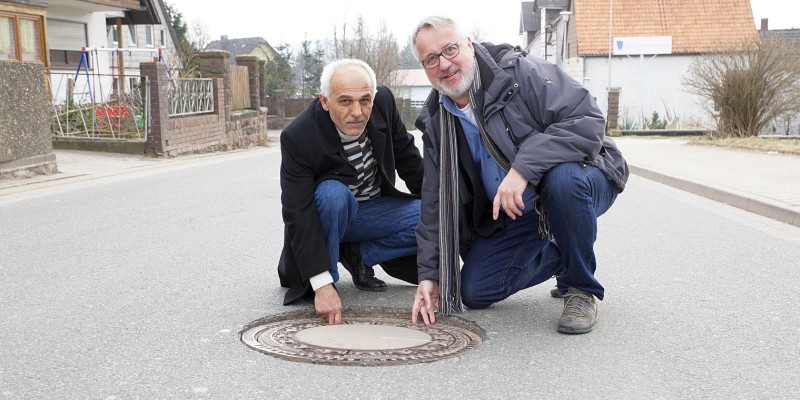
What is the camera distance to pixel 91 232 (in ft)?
25.3

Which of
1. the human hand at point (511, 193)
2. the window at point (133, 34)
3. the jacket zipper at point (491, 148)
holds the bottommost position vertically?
the human hand at point (511, 193)

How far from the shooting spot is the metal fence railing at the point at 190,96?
18.3m

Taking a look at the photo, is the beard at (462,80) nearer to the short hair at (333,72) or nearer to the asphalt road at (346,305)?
the short hair at (333,72)

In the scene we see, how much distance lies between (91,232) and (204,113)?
13175mm

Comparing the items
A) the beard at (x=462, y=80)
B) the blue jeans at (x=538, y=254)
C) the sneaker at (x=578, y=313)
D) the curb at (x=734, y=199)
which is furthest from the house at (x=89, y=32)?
the sneaker at (x=578, y=313)

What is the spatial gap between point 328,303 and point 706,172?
1043 centimetres

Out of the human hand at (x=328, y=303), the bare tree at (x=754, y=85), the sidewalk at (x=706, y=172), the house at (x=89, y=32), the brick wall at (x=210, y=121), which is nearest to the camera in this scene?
the human hand at (x=328, y=303)

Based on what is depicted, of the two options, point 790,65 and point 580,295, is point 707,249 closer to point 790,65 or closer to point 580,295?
point 580,295

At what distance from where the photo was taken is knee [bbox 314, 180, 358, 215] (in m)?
4.49

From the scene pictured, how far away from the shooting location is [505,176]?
13.6ft

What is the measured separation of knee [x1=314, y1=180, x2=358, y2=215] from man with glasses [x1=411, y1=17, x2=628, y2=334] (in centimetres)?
46

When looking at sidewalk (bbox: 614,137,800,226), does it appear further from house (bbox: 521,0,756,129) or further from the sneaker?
house (bbox: 521,0,756,129)

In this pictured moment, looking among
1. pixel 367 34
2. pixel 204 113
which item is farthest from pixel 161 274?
pixel 367 34

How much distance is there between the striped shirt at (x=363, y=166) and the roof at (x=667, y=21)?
38684 mm
